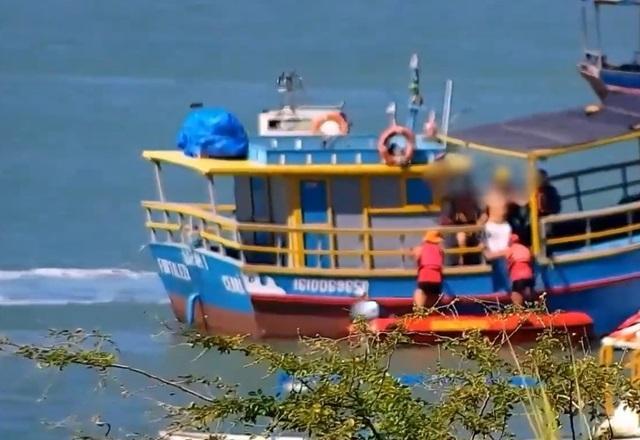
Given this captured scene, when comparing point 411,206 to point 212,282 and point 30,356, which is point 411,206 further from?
point 30,356

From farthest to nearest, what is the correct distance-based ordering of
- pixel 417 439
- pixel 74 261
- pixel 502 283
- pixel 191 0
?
pixel 191 0
pixel 74 261
pixel 502 283
pixel 417 439

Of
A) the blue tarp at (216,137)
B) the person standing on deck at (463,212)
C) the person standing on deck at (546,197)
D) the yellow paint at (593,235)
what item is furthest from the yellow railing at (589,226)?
the blue tarp at (216,137)

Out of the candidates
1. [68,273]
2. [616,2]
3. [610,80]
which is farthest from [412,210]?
[610,80]

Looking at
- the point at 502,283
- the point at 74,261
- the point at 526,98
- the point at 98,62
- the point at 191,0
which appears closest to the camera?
the point at 502,283

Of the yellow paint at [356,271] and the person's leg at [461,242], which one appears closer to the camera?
the yellow paint at [356,271]

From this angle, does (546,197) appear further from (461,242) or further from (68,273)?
(68,273)

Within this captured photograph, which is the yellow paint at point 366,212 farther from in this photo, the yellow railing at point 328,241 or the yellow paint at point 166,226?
the yellow paint at point 166,226

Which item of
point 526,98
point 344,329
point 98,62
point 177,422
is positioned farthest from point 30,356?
point 98,62
